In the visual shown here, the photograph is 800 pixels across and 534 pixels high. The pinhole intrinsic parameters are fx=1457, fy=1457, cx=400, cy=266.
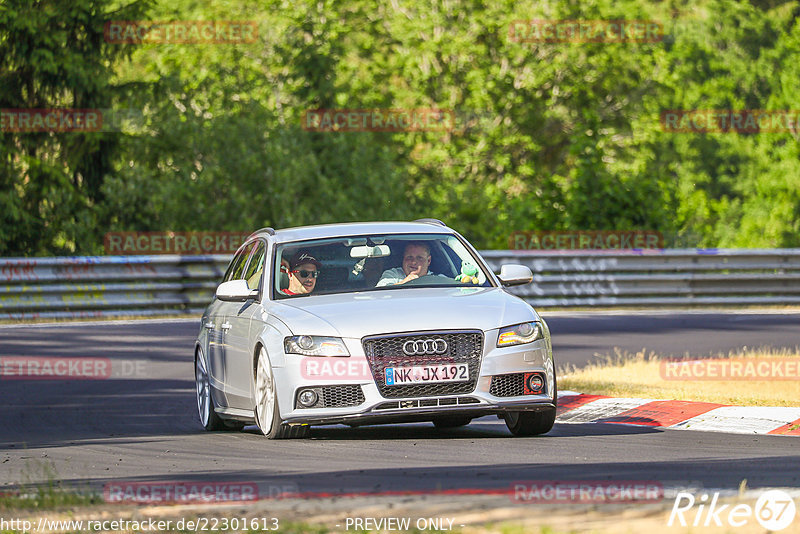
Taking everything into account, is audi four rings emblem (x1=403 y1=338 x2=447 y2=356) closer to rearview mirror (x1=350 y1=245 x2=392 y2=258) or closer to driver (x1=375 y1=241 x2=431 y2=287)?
driver (x1=375 y1=241 x2=431 y2=287)

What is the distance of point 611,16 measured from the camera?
4212cm

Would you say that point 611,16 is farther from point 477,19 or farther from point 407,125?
point 407,125

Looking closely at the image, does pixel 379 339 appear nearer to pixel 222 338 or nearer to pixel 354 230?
pixel 354 230

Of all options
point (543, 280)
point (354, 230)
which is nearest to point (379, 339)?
point (354, 230)

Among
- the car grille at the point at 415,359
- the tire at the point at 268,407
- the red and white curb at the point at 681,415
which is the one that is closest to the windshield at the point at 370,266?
the tire at the point at 268,407

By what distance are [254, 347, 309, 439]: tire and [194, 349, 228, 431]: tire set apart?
119 cm

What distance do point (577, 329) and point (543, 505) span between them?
14296 mm

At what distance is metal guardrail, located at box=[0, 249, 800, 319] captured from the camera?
888 inches

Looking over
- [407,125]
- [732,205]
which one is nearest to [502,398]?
[407,125]

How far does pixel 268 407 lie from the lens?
9852 millimetres

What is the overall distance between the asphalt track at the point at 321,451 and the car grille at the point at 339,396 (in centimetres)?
28

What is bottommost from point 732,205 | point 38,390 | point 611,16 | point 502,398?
point 732,205

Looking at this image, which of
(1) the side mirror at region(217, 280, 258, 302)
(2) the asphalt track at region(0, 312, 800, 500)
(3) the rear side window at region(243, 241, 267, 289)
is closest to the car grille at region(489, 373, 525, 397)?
(2) the asphalt track at region(0, 312, 800, 500)

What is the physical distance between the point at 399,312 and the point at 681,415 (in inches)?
111
